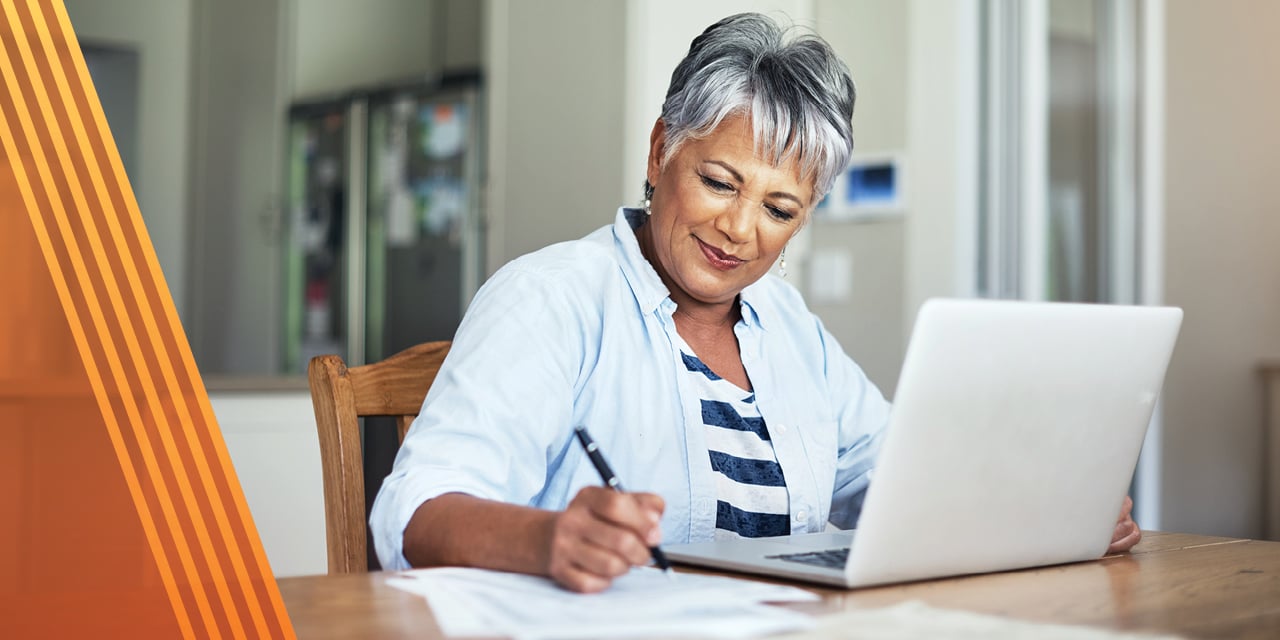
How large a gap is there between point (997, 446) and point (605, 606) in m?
0.36

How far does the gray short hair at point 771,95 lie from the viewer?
1.43 meters

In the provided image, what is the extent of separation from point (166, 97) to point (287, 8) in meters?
0.66

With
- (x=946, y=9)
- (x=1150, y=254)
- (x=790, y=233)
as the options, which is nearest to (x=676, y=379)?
(x=790, y=233)

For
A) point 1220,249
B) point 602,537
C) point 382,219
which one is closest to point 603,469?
point 602,537

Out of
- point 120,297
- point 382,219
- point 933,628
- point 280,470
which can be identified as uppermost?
point 382,219

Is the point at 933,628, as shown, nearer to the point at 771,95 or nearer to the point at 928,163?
the point at 771,95

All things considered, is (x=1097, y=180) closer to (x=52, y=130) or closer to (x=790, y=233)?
(x=790, y=233)

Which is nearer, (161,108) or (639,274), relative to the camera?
(639,274)

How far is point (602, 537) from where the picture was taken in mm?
903

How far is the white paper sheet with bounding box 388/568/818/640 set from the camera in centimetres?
80

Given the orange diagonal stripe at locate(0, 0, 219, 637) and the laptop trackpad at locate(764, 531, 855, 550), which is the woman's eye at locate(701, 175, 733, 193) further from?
the orange diagonal stripe at locate(0, 0, 219, 637)

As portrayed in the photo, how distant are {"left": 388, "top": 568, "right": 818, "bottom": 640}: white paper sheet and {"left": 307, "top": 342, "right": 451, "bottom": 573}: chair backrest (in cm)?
32

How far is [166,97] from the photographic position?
5434 millimetres

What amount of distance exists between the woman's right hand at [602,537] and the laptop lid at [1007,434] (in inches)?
6.7
